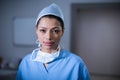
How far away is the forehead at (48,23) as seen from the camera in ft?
3.11

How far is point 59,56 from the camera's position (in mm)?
1045

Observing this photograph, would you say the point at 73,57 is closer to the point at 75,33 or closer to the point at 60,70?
the point at 60,70

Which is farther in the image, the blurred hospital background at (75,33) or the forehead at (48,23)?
the blurred hospital background at (75,33)

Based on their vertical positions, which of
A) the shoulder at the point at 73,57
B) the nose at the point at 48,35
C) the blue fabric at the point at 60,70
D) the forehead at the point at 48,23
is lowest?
the blue fabric at the point at 60,70

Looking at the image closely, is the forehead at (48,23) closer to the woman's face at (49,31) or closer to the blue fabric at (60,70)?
the woman's face at (49,31)

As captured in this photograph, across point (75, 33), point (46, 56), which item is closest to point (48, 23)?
point (46, 56)

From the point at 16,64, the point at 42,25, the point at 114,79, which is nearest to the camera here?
the point at 42,25

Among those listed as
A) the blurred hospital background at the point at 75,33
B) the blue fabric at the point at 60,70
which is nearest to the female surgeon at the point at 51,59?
the blue fabric at the point at 60,70

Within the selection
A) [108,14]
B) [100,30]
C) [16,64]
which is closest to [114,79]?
[100,30]

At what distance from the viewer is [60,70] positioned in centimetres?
Result: 102

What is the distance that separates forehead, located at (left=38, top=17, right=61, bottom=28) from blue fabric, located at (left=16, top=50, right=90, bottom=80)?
0.19 m

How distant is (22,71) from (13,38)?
263cm

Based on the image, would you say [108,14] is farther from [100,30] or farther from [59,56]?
[59,56]

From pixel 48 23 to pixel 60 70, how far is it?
269 mm
